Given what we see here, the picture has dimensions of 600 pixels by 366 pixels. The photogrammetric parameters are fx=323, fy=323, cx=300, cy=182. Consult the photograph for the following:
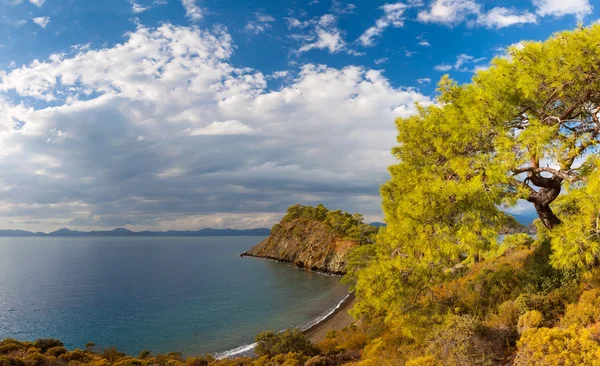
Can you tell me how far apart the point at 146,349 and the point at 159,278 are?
49.9 metres

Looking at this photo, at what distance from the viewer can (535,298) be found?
1239 centimetres

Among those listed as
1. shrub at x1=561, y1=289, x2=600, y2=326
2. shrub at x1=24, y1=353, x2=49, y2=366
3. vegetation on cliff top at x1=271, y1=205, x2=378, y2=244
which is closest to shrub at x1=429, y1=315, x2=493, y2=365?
shrub at x1=561, y1=289, x2=600, y2=326

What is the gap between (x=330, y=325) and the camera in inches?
1464

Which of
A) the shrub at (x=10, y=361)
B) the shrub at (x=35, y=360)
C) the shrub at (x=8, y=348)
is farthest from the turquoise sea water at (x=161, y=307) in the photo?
the shrub at (x=10, y=361)

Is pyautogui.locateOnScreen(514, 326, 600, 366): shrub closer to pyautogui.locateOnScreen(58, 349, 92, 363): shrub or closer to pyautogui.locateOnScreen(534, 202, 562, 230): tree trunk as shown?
pyautogui.locateOnScreen(534, 202, 562, 230): tree trunk

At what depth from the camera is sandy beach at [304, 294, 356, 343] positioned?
3376 centimetres

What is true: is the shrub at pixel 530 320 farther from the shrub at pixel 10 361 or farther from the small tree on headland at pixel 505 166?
the shrub at pixel 10 361

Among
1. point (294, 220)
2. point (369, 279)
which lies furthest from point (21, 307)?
point (294, 220)

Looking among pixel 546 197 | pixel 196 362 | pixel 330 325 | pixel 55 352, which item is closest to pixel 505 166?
pixel 546 197

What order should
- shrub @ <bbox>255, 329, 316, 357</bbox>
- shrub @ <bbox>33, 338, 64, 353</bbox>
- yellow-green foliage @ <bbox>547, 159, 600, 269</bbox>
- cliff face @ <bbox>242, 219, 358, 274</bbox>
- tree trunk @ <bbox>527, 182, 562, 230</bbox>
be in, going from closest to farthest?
yellow-green foliage @ <bbox>547, 159, 600, 269</bbox>, tree trunk @ <bbox>527, 182, 562, 230</bbox>, shrub @ <bbox>255, 329, 316, 357</bbox>, shrub @ <bbox>33, 338, 64, 353</bbox>, cliff face @ <bbox>242, 219, 358, 274</bbox>

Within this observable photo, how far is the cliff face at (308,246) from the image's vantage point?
84.2m

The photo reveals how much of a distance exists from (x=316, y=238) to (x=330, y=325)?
61.6 meters

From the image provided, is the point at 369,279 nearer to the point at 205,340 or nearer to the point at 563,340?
the point at 563,340

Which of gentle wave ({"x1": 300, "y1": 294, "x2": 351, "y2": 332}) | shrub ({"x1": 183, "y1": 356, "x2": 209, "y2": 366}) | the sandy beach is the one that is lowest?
gentle wave ({"x1": 300, "y1": 294, "x2": 351, "y2": 332})
